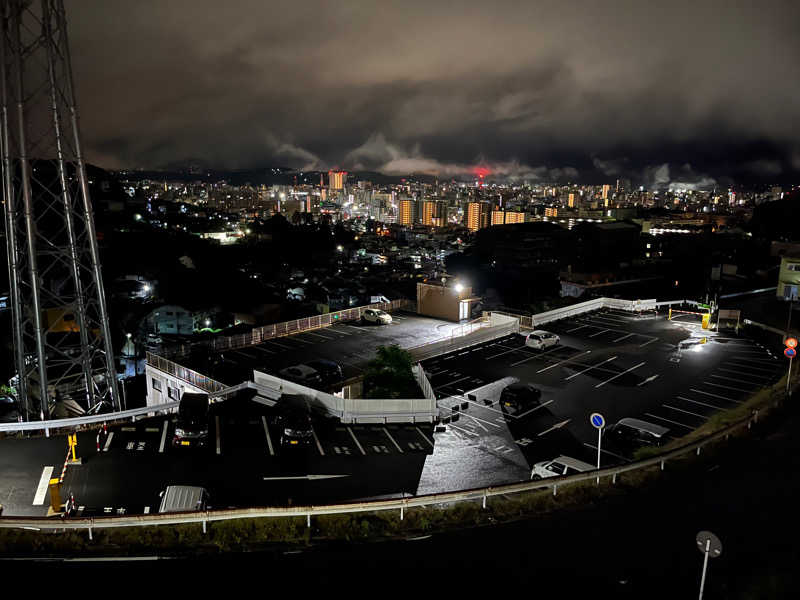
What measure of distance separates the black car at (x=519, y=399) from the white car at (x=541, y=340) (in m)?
4.47

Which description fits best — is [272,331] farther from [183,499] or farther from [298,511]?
[298,511]

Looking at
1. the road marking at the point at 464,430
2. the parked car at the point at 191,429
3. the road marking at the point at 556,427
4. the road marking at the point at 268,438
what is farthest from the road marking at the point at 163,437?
the road marking at the point at 556,427

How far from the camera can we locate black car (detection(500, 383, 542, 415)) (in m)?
13.1

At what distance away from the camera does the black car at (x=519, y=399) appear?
43.1 feet

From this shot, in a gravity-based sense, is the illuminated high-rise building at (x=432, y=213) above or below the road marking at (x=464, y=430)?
above

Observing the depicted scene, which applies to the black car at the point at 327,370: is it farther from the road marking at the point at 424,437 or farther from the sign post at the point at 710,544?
the sign post at the point at 710,544

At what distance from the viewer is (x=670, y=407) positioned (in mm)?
13234

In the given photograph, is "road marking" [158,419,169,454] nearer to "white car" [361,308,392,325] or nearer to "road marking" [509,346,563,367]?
"white car" [361,308,392,325]

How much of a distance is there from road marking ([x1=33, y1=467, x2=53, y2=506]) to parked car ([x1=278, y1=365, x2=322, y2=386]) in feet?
17.4

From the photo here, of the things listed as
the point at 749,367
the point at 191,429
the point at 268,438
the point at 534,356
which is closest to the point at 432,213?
the point at 534,356

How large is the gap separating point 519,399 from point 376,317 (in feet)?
27.2

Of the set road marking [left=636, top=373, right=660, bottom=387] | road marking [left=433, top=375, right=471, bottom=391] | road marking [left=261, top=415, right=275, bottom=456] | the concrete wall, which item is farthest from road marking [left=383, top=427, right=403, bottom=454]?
the concrete wall

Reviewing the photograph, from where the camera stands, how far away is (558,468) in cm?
942

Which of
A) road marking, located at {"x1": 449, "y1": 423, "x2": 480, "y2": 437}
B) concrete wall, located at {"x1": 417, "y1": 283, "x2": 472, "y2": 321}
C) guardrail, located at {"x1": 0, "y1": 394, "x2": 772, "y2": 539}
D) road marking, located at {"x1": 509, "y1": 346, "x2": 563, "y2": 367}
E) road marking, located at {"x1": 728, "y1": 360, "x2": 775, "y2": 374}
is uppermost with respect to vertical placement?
concrete wall, located at {"x1": 417, "y1": 283, "x2": 472, "y2": 321}
